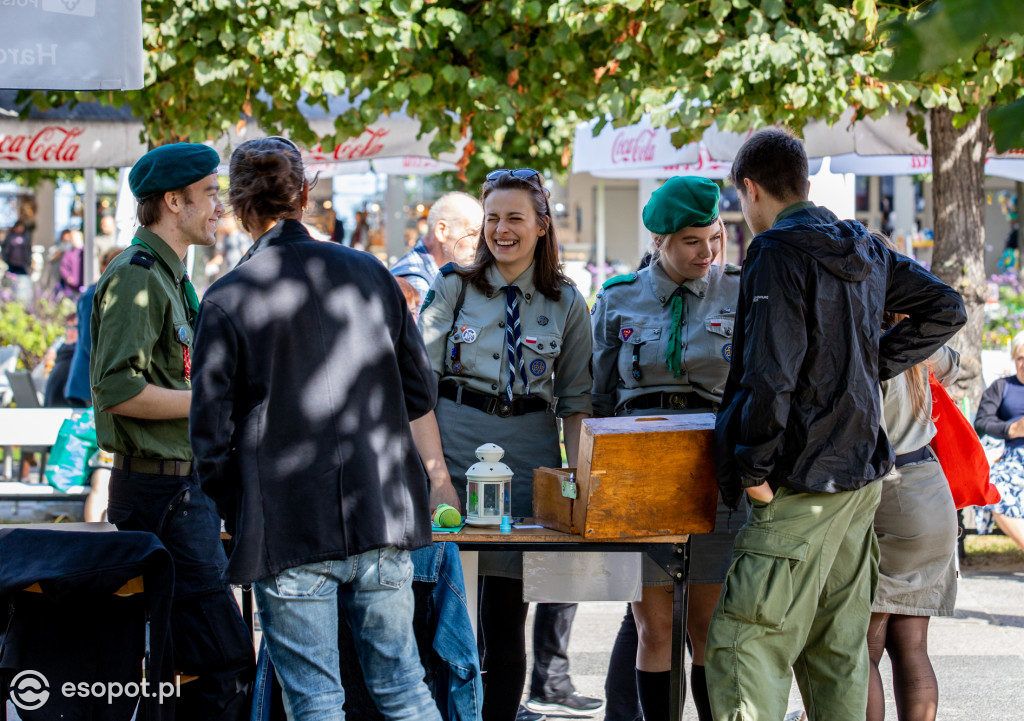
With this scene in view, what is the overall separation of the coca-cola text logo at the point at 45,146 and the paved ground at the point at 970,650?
4.43m

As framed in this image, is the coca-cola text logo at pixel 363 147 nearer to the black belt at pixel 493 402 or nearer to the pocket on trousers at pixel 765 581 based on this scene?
the black belt at pixel 493 402

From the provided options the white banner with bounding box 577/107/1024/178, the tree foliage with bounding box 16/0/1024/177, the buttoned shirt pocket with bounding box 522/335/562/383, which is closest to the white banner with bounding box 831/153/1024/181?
the white banner with bounding box 577/107/1024/178

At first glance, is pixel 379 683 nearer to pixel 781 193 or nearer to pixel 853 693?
pixel 853 693

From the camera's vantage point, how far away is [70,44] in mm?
3328

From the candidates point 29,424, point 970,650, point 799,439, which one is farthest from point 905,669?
point 29,424

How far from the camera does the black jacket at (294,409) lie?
2.38 m

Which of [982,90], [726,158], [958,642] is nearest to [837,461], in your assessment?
[958,642]

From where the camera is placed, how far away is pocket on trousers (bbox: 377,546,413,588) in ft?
8.22

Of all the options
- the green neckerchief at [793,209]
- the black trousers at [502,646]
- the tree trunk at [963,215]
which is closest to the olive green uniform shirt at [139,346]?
the black trousers at [502,646]

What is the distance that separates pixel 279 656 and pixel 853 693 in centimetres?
155

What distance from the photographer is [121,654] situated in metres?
2.90

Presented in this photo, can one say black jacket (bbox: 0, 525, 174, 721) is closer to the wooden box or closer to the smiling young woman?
the smiling young woman

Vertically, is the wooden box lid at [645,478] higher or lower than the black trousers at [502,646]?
higher

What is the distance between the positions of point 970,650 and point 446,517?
10.2 feet
